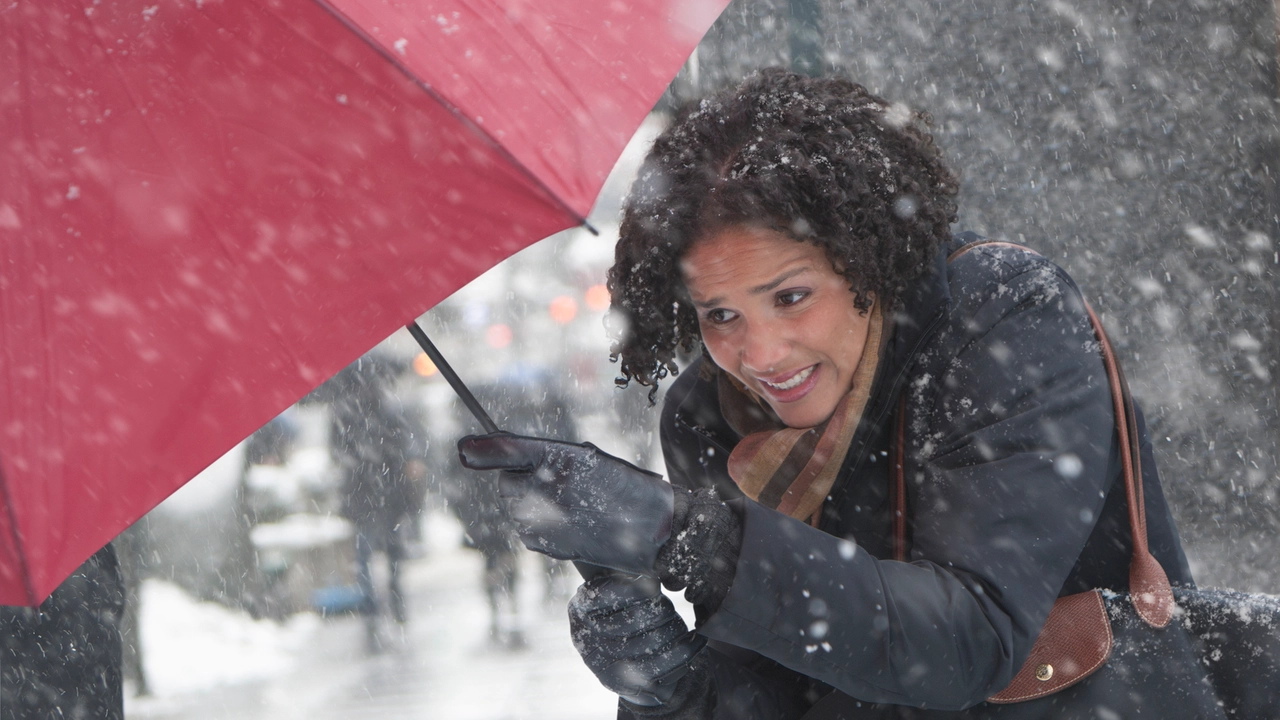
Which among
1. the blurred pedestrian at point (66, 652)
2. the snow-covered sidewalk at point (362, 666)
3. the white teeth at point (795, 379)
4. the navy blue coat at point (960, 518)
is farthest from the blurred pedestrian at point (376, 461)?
the navy blue coat at point (960, 518)

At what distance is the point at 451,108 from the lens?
1.65m

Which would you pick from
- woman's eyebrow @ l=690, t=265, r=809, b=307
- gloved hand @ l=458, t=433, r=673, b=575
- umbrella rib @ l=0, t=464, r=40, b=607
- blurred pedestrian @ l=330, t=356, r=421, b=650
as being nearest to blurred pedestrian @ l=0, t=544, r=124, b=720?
umbrella rib @ l=0, t=464, r=40, b=607

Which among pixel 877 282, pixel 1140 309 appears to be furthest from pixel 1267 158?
pixel 877 282

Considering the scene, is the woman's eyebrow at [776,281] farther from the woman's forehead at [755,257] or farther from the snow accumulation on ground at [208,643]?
the snow accumulation on ground at [208,643]

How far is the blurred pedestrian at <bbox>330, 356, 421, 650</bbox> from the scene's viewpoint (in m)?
8.62

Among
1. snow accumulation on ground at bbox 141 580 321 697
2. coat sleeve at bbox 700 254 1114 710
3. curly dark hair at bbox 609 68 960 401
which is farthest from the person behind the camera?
snow accumulation on ground at bbox 141 580 321 697

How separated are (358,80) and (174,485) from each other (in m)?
0.69

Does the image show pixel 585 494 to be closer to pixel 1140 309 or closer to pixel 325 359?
pixel 325 359

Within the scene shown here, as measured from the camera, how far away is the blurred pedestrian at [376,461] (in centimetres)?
862

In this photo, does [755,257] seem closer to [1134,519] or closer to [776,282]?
[776,282]

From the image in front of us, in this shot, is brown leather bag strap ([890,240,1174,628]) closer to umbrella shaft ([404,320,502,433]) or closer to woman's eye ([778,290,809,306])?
woman's eye ([778,290,809,306])

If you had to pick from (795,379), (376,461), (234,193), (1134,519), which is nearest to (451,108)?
(234,193)

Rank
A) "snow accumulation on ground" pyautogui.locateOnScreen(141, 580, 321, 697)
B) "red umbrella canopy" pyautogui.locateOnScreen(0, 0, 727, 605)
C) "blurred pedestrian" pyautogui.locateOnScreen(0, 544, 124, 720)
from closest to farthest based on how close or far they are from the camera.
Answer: "red umbrella canopy" pyautogui.locateOnScreen(0, 0, 727, 605)
"blurred pedestrian" pyautogui.locateOnScreen(0, 544, 124, 720)
"snow accumulation on ground" pyautogui.locateOnScreen(141, 580, 321, 697)

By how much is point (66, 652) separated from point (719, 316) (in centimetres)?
195
